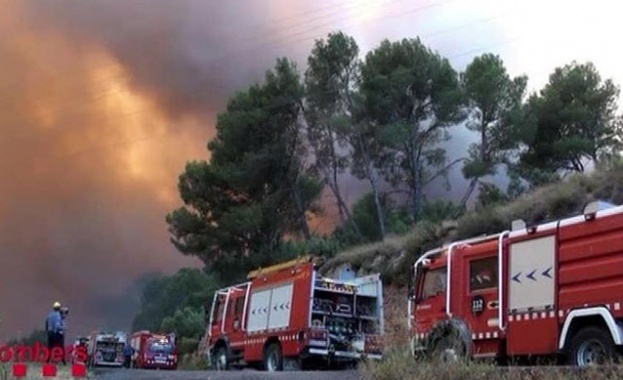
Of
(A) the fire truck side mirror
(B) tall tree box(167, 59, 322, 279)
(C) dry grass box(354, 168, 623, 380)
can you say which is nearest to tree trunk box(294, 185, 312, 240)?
(B) tall tree box(167, 59, 322, 279)

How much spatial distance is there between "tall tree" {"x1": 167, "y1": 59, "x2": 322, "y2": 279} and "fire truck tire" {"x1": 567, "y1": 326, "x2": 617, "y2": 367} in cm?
2629

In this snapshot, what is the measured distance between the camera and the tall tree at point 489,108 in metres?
37.8

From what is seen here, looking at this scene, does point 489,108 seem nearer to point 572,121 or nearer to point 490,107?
point 490,107

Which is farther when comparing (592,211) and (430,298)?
(430,298)

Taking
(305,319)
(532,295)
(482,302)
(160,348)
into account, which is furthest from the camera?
(160,348)

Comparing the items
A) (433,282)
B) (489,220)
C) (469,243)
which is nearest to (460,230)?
(489,220)

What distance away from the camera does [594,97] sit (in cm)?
3912

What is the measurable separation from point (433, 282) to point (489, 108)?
2229cm

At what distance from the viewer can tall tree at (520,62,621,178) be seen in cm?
3847

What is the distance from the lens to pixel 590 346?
13.1 m

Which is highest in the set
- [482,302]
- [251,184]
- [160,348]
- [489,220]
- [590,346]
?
[251,184]

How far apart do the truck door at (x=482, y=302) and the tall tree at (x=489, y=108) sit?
72.9ft

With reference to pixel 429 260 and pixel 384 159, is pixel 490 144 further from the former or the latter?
pixel 429 260

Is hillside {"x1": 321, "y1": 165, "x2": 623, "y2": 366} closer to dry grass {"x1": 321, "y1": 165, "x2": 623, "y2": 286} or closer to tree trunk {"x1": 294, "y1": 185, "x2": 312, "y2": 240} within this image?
dry grass {"x1": 321, "y1": 165, "x2": 623, "y2": 286}
